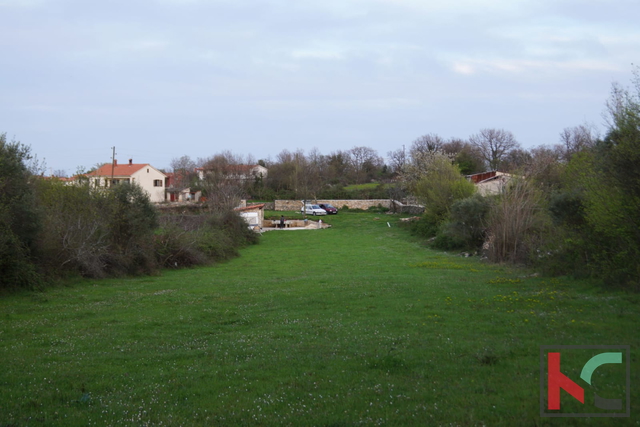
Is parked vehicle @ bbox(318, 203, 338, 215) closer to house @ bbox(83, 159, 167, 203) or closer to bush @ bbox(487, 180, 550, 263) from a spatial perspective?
house @ bbox(83, 159, 167, 203)

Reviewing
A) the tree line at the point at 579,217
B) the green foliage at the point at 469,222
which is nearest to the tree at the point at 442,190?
the tree line at the point at 579,217

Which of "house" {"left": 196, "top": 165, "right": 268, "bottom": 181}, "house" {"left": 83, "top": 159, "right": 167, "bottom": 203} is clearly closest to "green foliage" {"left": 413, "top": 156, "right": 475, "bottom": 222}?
"house" {"left": 83, "top": 159, "right": 167, "bottom": 203}

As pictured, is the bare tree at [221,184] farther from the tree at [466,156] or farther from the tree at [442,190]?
the tree at [466,156]

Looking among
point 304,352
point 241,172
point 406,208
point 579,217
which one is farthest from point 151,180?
point 304,352

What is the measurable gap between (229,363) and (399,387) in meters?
2.82

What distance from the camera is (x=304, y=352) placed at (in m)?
7.94

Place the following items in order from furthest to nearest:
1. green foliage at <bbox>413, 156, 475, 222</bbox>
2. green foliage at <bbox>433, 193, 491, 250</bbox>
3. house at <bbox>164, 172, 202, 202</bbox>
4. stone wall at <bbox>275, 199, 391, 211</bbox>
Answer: house at <bbox>164, 172, 202, 202</bbox>, stone wall at <bbox>275, 199, 391, 211</bbox>, green foliage at <bbox>413, 156, 475, 222</bbox>, green foliage at <bbox>433, 193, 491, 250</bbox>

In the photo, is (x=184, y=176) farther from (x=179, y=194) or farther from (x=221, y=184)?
(x=221, y=184)

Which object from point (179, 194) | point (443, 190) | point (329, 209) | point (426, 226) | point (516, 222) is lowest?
point (426, 226)

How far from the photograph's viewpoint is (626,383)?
18.4 ft

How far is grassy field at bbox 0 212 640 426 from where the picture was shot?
17.8 ft

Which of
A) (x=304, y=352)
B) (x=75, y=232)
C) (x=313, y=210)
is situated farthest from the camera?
(x=313, y=210)

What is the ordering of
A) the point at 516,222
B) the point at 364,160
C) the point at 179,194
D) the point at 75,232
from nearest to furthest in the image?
the point at 75,232
the point at 516,222
the point at 179,194
the point at 364,160

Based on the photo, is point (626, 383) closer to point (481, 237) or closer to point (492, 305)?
point (492, 305)
